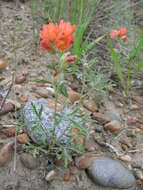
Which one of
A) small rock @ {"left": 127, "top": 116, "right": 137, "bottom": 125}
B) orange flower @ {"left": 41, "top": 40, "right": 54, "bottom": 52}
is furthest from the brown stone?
orange flower @ {"left": 41, "top": 40, "right": 54, "bottom": 52}

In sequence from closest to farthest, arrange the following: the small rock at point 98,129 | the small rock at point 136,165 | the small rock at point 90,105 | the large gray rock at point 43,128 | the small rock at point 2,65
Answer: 1. the large gray rock at point 43,128
2. the small rock at point 136,165
3. the small rock at point 98,129
4. the small rock at point 90,105
5. the small rock at point 2,65

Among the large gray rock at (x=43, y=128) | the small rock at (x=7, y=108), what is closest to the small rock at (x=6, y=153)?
the large gray rock at (x=43, y=128)

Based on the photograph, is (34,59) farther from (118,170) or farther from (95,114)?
(118,170)

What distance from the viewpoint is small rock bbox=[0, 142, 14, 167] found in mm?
1254

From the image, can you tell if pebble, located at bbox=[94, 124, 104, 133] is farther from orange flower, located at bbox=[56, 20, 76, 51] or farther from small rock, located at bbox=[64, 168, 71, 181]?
orange flower, located at bbox=[56, 20, 76, 51]

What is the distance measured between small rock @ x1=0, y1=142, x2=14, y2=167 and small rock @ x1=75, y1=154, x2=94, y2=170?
0.36 meters

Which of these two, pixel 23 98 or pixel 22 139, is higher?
pixel 23 98

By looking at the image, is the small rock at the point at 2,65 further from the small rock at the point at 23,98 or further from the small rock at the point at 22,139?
the small rock at the point at 22,139

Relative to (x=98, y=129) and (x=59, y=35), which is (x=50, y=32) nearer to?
(x=59, y=35)

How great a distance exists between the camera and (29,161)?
1.27 meters

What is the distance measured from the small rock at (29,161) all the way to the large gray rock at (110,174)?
0.30 metres

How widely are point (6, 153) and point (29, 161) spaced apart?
0.13 metres

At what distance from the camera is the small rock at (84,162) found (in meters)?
1.35

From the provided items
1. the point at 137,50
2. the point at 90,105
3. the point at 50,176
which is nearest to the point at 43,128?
the point at 50,176
